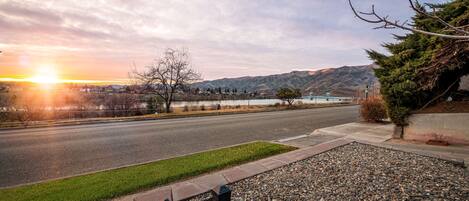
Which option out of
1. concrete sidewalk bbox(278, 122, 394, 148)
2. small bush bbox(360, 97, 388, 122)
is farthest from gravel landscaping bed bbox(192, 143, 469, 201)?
small bush bbox(360, 97, 388, 122)

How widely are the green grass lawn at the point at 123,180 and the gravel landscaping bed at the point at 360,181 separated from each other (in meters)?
1.04

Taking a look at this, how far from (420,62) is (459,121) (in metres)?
1.85

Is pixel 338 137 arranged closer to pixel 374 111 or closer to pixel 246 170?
pixel 246 170

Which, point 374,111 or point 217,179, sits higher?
point 374,111

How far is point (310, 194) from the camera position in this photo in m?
3.11

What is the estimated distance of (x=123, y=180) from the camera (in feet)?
12.8

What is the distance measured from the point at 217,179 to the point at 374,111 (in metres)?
10.3

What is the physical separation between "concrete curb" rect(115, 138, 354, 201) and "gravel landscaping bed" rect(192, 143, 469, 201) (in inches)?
6.7

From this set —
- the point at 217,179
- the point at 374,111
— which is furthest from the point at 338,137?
the point at 217,179

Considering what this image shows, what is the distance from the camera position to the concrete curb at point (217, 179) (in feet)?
10.5

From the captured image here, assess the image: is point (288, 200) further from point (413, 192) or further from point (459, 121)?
point (459, 121)

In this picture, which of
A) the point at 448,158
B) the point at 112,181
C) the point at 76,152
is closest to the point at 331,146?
the point at 448,158

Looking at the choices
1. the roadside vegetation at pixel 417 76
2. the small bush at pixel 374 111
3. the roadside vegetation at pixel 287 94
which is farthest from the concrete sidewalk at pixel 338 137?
the roadside vegetation at pixel 287 94

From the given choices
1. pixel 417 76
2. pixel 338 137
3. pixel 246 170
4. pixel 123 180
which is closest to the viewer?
pixel 123 180
